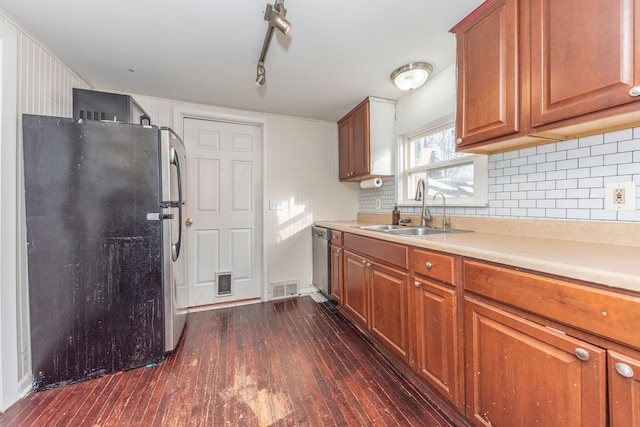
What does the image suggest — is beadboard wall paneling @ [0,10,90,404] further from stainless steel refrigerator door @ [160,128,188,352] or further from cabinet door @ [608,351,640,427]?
cabinet door @ [608,351,640,427]

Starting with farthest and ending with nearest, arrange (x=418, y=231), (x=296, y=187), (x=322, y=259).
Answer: (x=296, y=187), (x=322, y=259), (x=418, y=231)

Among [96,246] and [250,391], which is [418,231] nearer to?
[250,391]

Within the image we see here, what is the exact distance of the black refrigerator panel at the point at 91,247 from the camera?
5.09 feet

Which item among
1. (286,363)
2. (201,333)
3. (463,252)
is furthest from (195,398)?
(463,252)

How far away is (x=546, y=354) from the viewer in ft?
2.95

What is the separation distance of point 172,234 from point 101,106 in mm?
1076

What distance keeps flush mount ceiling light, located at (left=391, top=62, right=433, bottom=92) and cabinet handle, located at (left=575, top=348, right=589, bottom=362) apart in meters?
1.95

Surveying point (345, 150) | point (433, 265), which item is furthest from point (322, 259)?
Answer: point (433, 265)

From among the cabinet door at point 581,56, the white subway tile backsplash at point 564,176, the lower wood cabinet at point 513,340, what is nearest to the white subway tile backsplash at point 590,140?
the white subway tile backsplash at point 564,176

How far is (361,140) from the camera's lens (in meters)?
2.79

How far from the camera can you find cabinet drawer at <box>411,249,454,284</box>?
1279 mm

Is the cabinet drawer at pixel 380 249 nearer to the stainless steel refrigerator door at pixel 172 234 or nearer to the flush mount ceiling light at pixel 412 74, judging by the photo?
the flush mount ceiling light at pixel 412 74

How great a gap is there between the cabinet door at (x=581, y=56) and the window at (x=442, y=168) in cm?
69

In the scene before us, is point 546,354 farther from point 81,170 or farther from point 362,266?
point 81,170
